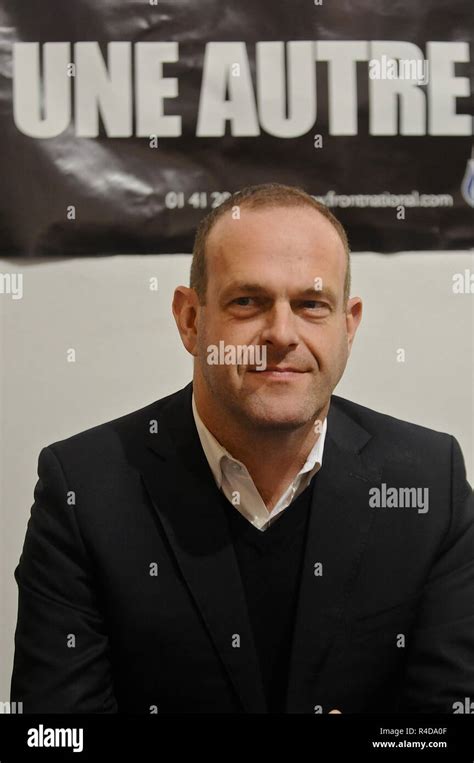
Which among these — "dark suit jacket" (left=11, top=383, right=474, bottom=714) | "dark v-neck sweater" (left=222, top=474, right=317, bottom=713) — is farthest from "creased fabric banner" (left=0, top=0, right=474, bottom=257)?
"dark v-neck sweater" (left=222, top=474, right=317, bottom=713)

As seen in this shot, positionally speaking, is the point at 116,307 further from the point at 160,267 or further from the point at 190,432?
the point at 190,432

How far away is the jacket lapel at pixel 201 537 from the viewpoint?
1311 mm

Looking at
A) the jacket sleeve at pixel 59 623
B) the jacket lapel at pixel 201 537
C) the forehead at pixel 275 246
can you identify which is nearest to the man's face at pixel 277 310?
the forehead at pixel 275 246

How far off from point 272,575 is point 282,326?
1.37 ft

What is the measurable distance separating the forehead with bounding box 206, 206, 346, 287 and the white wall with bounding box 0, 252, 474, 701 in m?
0.10

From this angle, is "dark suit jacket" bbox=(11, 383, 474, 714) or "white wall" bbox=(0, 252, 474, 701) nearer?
"dark suit jacket" bbox=(11, 383, 474, 714)

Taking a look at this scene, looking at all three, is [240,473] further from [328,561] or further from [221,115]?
[221,115]

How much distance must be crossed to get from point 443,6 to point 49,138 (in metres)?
0.77

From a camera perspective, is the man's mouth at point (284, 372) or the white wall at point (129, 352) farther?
the white wall at point (129, 352)

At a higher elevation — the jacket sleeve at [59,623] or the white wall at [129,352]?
the white wall at [129,352]

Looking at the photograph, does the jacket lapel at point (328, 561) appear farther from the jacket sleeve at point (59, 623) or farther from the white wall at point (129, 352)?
the jacket sleeve at point (59, 623)

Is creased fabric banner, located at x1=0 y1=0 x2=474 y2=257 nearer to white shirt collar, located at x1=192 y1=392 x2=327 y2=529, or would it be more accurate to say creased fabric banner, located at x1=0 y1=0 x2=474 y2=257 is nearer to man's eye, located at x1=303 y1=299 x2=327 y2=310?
man's eye, located at x1=303 y1=299 x2=327 y2=310

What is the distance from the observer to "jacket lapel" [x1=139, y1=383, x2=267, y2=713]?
1.31m

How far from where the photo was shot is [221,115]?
143 centimetres
